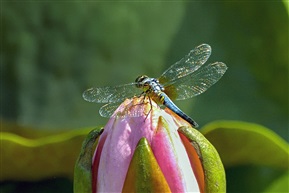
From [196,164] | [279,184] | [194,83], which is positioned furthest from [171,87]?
[279,184]

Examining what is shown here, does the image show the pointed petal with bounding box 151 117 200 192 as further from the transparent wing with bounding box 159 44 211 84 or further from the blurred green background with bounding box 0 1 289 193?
the blurred green background with bounding box 0 1 289 193

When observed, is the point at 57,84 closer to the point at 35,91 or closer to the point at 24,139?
the point at 35,91

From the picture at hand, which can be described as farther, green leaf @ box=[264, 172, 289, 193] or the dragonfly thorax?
green leaf @ box=[264, 172, 289, 193]

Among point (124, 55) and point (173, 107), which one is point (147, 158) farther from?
point (124, 55)

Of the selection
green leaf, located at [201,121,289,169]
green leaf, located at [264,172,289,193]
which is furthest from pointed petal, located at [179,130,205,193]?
green leaf, located at [264,172,289,193]

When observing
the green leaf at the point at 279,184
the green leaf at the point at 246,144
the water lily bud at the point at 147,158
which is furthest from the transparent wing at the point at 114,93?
the green leaf at the point at 279,184

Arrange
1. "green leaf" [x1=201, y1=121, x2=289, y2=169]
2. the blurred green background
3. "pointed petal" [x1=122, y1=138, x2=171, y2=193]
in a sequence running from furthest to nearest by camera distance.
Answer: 1. the blurred green background
2. "green leaf" [x1=201, y1=121, x2=289, y2=169]
3. "pointed petal" [x1=122, y1=138, x2=171, y2=193]

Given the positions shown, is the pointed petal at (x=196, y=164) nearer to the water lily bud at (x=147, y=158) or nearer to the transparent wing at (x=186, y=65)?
the water lily bud at (x=147, y=158)
